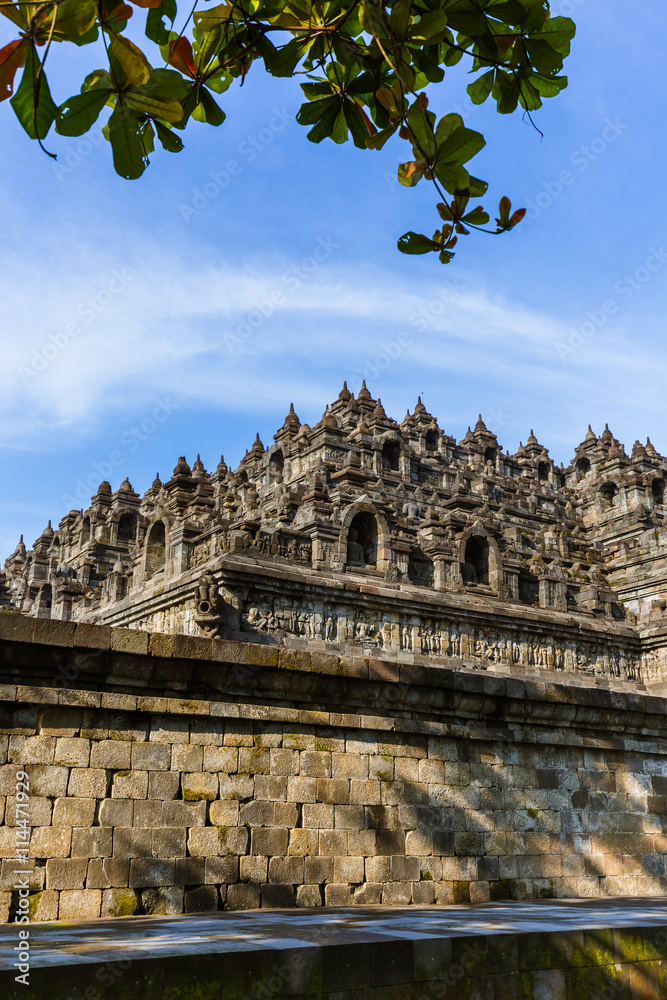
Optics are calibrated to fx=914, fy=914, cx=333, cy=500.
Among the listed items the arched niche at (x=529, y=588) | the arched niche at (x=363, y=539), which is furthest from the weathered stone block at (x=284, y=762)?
the arched niche at (x=529, y=588)

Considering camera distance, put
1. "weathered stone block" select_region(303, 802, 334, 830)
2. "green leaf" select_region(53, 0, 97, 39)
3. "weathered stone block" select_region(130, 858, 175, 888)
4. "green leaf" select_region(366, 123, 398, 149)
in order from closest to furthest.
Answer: "green leaf" select_region(53, 0, 97, 39)
"green leaf" select_region(366, 123, 398, 149)
"weathered stone block" select_region(130, 858, 175, 888)
"weathered stone block" select_region(303, 802, 334, 830)

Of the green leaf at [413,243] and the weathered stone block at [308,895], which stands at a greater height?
the green leaf at [413,243]

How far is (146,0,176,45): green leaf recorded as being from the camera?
4.20 m

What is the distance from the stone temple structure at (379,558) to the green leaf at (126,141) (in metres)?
15.4

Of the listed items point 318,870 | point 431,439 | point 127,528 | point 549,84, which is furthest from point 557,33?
point 431,439

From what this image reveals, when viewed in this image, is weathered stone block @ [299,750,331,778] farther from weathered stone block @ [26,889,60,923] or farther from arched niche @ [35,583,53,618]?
arched niche @ [35,583,53,618]

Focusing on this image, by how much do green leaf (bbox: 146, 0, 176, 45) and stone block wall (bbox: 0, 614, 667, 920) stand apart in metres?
4.37

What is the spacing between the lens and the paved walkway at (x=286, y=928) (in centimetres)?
482

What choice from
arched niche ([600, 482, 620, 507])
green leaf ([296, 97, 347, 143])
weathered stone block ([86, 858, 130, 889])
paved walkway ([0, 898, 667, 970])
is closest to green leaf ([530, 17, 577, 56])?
green leaf ([296, 97, 347, 143])

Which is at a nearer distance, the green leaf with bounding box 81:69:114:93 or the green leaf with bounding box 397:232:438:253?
the green leaf with bounding box 81:69:114:93

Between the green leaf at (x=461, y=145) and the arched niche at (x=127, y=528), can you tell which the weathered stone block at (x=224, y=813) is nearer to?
the green leaf at (x=461, y=145)

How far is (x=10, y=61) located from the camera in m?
3.50

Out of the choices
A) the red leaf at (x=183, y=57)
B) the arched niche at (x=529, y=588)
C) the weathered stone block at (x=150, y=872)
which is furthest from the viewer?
the arched niche at (x=529, y=588)

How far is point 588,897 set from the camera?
373 inches
